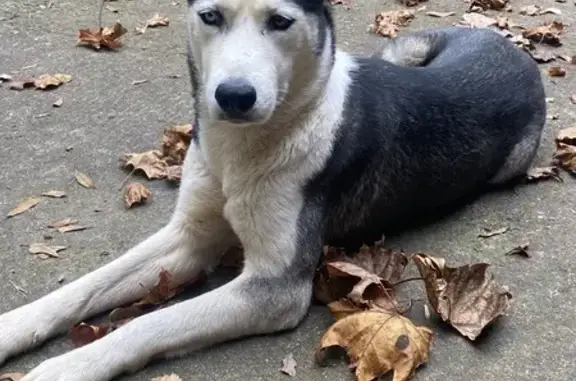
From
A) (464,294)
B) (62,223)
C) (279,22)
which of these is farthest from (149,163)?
(464,294)

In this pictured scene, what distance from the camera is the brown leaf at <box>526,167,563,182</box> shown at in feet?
15.2

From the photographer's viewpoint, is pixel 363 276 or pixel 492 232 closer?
pixel 363 276

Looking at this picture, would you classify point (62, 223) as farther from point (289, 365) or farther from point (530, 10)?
point (530, 10)

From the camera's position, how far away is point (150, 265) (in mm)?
3828

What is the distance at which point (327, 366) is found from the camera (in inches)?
132

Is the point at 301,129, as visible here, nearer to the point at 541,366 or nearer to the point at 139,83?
the point at 541,366

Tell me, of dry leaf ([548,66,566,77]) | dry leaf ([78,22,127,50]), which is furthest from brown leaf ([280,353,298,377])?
dry leaf ([78,22,127,50])

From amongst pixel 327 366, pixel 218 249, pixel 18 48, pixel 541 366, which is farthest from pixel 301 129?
pixel 18 48

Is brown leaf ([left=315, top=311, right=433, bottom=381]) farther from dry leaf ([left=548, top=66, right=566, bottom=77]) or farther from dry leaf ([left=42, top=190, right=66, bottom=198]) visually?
dry leaf ([left=548, top=66, right=566, bottom=77])

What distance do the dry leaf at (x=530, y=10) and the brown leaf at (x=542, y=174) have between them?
278 centimetres

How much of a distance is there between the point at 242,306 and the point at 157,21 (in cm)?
374

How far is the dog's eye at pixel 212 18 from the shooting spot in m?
3.34

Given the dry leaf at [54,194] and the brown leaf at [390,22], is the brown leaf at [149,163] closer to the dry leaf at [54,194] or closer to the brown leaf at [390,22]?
the dry leaf at [54,194]

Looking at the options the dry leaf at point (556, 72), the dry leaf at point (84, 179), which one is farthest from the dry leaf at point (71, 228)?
the dry leaf at point (556, 72)
